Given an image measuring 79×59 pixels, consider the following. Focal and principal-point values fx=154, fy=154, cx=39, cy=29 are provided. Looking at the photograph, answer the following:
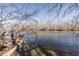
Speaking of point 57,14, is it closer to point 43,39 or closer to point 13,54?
point 43,39

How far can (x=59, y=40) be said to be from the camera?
1.12 meters

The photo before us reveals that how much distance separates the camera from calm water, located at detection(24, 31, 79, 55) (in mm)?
1109

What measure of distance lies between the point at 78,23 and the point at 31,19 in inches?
13.6

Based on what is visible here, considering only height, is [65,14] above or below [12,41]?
above

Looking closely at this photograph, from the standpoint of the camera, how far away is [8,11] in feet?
3.73

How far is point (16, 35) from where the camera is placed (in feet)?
3.70

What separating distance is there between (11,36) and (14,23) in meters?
0.10

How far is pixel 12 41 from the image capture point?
3.69 feet

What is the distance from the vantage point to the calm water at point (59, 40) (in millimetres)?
1109

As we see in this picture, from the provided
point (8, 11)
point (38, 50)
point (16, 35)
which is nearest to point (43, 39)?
point (38, 50)

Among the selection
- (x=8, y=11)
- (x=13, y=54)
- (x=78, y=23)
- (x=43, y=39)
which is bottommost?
(x=13, y=54)

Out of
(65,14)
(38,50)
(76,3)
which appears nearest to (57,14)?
(65,14)

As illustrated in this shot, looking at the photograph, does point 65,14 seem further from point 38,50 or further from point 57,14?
point 38,50

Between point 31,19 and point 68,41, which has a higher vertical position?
point 31,19
